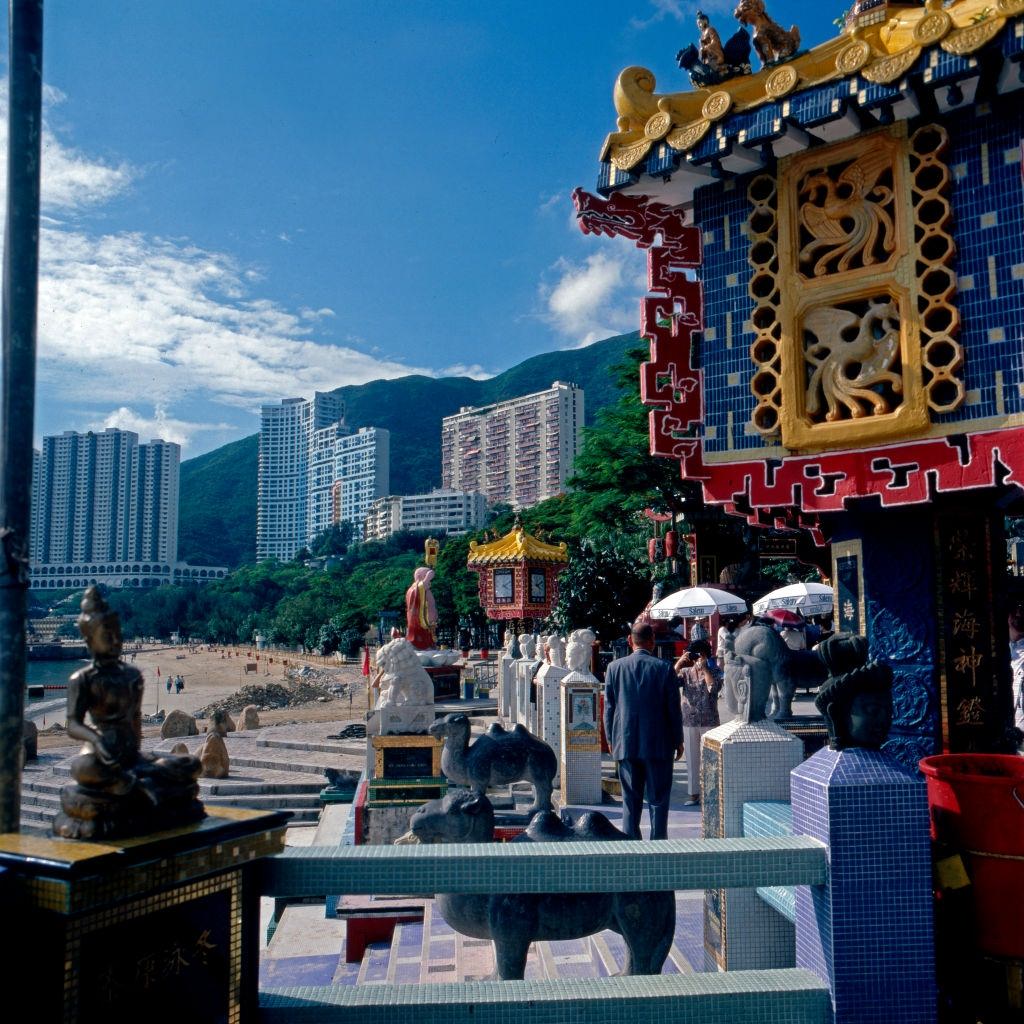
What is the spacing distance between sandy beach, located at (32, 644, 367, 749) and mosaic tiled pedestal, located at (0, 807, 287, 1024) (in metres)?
19.2

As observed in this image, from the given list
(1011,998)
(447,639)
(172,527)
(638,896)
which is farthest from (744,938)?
(172,527)

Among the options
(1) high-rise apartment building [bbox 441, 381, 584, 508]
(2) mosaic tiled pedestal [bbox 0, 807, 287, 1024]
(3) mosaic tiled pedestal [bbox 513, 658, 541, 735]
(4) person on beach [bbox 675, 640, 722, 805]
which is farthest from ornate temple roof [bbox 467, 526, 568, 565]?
(1) high-rise apartment building [bbox 441, 381, 584, 508]

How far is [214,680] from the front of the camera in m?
64.9

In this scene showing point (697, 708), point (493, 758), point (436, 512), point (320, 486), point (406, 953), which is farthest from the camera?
point (320, 486)

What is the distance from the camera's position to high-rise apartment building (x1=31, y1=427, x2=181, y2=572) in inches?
5645

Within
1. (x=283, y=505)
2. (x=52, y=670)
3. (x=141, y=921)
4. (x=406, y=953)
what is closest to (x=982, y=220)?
(x=141, y=921)

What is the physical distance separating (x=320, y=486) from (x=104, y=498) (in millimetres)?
48301

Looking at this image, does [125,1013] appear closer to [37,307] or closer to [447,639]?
[37,307]

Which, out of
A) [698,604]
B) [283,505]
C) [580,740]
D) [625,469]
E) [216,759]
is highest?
[283,505]

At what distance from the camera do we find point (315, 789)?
1642 centimetres

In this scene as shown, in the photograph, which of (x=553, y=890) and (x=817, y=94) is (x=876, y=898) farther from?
(x=817, y=94)

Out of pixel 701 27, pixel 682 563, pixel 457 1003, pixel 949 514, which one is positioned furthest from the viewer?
pixel 682 563

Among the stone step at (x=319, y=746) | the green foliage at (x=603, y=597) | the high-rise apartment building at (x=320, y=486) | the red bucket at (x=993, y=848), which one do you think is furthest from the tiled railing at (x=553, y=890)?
the high-rise apartment building at (x=320, y=486)

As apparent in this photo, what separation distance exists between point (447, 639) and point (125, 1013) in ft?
220
